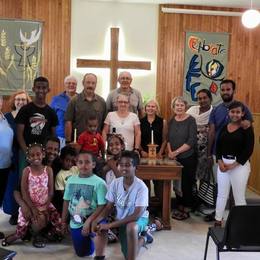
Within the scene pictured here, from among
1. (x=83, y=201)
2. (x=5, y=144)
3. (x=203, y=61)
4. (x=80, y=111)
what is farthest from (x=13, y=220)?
(x=203, y=61)

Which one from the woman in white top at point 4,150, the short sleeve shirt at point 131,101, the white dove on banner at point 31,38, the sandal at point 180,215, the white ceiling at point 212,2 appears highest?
the white ceiling at point 212,2

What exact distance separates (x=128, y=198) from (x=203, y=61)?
4136mm

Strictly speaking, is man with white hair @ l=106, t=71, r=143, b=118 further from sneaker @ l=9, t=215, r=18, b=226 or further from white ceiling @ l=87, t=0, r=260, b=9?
white ceiling @ l=87, t=0, r=260, b=9

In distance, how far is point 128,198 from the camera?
2.81 metres

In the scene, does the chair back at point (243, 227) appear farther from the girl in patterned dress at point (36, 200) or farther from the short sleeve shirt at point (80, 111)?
the short sleeve shirt at point (80, 111)

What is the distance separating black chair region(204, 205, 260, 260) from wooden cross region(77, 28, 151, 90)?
163 inches

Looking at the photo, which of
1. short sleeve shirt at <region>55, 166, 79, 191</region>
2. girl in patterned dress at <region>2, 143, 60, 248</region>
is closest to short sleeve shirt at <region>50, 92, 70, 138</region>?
short sleeve shirt at <region>55, 166, 79, 191</region>

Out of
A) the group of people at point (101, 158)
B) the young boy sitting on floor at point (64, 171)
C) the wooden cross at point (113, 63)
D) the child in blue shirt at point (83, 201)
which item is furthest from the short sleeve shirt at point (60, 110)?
the wooden cross at point (113, 63)

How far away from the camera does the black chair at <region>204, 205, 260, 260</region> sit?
2.21m

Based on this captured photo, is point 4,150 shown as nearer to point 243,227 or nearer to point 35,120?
point 35,120

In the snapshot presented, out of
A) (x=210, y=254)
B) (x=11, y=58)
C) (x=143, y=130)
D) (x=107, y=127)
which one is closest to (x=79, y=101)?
(x=107, y=127)

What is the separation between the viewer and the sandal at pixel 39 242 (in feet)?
10.3

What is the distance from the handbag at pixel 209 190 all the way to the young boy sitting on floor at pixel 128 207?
4.78ft

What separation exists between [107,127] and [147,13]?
3.11 meters
